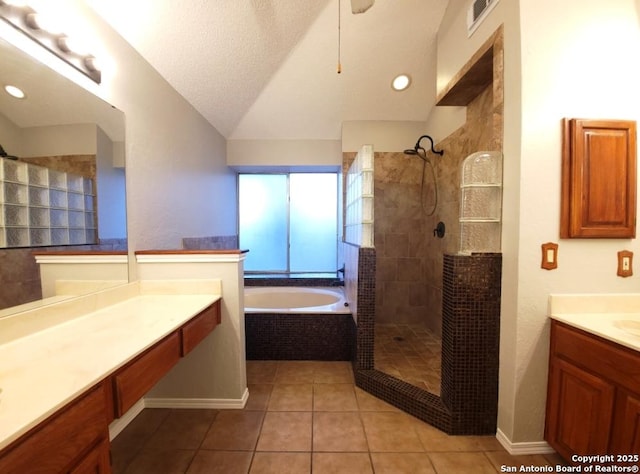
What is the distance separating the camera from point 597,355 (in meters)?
1.17

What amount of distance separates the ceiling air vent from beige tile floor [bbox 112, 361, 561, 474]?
2.56 metres

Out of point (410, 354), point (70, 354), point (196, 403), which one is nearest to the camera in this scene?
point (70, 354)

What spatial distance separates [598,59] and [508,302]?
1.34 m

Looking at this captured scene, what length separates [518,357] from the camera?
1.42 m

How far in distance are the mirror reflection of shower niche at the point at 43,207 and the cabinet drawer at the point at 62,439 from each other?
773 millimetres

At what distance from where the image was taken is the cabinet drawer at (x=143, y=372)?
87 cm

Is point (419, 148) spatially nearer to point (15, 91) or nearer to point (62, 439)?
point (15, 91)

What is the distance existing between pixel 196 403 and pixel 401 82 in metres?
3.39

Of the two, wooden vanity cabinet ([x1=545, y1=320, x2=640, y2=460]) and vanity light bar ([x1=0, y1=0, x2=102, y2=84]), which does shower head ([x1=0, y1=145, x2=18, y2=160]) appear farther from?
wooden vanity cabinet ([x1=545, y1=320, x2=640, y2=460])

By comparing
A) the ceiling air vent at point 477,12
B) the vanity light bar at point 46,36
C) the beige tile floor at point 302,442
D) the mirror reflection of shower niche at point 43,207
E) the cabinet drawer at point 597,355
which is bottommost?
the beige tile floor at point 302,442

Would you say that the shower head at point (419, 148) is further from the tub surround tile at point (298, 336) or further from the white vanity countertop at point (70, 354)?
the white vanity countertop at point (70, 354)

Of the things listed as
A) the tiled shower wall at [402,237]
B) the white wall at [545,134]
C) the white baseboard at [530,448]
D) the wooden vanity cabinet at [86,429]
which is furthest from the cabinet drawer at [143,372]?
the tiled shower wall at [402,237]

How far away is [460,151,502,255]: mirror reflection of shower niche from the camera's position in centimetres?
151

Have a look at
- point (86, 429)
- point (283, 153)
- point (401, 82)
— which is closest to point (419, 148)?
point (401, 82)
